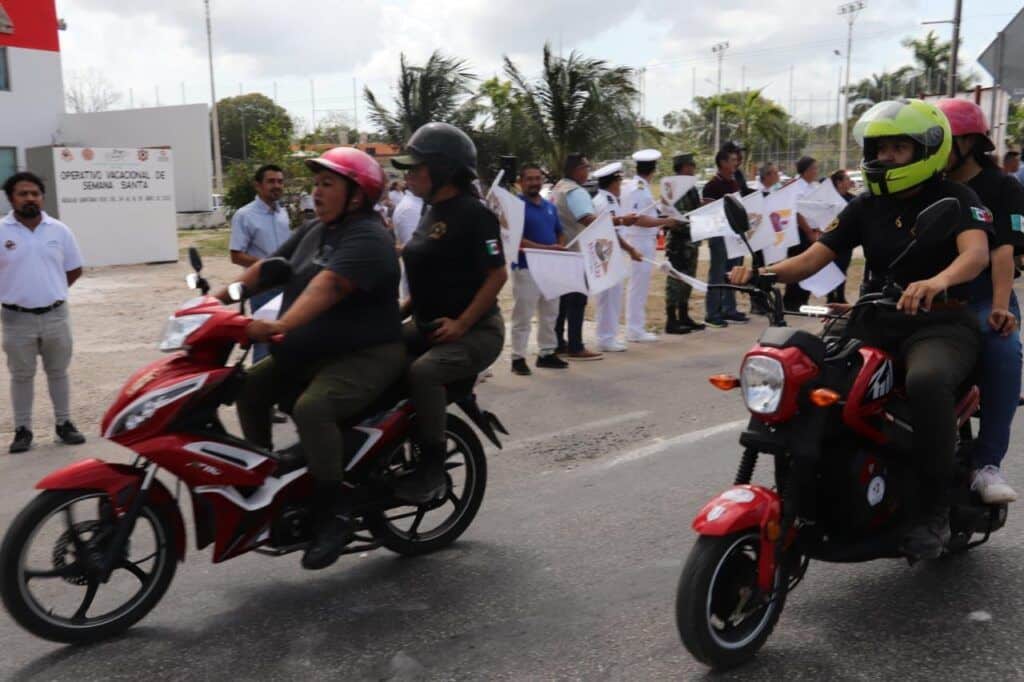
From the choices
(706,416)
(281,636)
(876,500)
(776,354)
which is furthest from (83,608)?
(706,416)

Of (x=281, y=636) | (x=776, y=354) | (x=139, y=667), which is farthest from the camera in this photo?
(x=281, y=636)

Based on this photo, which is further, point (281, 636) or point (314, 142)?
point (314, 142)

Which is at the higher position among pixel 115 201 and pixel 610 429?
pixel 115 201

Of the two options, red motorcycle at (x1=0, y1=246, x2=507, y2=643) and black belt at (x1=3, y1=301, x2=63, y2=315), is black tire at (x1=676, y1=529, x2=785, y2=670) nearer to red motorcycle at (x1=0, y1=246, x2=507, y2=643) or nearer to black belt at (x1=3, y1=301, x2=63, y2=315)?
red motorcycle at (x1=0, y1=246, x2=507, y2=643)

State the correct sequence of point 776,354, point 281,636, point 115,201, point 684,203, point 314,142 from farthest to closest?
point 314,142, point 115,201, point 684,203, point 281,636, point 776,354

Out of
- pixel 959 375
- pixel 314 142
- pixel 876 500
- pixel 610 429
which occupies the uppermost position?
pixel 314 142

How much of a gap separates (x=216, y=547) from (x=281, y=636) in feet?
1.44

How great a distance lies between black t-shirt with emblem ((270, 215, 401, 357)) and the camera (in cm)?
415

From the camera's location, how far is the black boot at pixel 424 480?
14.8ft

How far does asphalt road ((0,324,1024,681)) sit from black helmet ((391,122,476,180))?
1794mm

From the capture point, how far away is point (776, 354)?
11.1ft

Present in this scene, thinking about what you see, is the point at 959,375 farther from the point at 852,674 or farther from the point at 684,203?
the point at 684,203

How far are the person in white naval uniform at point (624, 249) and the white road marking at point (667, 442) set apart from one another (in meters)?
3.32

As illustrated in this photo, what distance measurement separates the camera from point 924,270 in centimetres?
409
